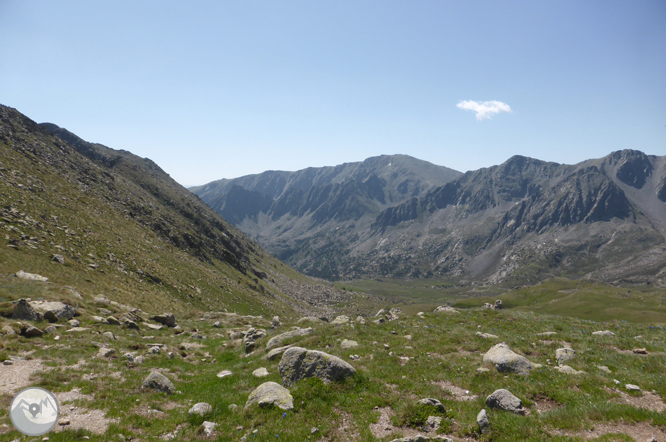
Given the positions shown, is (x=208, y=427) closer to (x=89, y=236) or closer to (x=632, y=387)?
(x=632, y=387)

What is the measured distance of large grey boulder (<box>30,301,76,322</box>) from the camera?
78.0ft

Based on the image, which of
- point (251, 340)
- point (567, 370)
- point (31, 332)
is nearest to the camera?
point (567, 370)

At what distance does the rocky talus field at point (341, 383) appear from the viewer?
38.9 feet

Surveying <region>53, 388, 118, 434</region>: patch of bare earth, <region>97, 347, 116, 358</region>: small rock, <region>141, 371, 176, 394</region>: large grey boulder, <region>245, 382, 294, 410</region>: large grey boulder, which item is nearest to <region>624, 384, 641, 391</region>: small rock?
<region>245, 382, 294, 410</region>: large grey boulder

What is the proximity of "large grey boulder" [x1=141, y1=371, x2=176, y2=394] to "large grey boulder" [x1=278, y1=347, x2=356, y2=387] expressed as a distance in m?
6.55

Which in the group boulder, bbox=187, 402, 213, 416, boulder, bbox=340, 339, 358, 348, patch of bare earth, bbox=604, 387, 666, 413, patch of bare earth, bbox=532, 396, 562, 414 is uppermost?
patch of bare earth, bbox=604, 387, 666, 413

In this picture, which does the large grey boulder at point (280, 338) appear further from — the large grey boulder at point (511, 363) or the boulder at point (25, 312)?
the boulder at point (25, 312)

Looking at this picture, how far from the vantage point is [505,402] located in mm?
12883

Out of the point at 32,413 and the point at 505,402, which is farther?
the point at 505,402

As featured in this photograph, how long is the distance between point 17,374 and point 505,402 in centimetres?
2427

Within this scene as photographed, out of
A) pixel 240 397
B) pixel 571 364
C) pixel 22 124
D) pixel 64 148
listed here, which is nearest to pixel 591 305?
pixel 571 364

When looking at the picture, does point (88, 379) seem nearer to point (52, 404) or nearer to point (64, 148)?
point (52, 404)

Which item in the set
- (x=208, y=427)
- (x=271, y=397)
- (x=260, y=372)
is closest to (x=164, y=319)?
(x=260, y=372)

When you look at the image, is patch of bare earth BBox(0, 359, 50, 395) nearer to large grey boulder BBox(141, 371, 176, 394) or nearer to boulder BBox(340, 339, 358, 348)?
large grey boulder BBox(141, 371, 176, 394)
